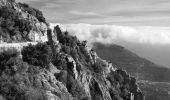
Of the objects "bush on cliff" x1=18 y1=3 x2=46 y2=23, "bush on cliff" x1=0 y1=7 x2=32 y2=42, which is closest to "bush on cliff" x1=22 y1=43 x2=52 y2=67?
"bush on cliff" x1=0 y1=7 x2=32 y2=42

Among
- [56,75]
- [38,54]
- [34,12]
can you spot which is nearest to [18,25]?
[38,54]

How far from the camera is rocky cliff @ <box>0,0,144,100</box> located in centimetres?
6456

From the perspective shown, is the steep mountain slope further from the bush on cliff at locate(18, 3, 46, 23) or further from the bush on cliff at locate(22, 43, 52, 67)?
the bush on cliff at locate(18, 3, 46, 23)

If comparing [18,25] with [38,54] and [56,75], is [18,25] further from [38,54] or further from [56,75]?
[56,75]

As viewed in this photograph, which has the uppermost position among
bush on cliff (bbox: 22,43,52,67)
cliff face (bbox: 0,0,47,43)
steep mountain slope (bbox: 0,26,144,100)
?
cliff face (bbox: 0,0,47,43)

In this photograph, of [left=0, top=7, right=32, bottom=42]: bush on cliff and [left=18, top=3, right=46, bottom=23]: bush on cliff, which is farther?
[left=18, top=3, right=46, bottom=23]: bush on cliff

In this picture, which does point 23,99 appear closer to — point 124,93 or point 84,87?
point 84,87

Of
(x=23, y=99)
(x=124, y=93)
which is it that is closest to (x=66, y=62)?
(x=23, y=99)

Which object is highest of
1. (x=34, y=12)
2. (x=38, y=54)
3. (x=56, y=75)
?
(x=34, y=12)

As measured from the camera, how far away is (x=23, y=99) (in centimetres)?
6181

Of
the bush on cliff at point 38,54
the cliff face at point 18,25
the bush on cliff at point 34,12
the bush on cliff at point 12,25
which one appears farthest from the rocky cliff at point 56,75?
the bush on cliff at point 12,25

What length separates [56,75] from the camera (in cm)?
7981

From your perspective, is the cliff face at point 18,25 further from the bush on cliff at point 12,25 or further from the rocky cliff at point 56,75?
the rocky cliff at point 56,75

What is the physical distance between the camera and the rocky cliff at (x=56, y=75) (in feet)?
212
